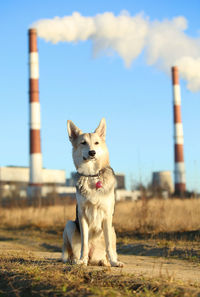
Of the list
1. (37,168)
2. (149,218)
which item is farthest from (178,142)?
(149,218)

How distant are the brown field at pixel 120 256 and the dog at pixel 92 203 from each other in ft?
1.09

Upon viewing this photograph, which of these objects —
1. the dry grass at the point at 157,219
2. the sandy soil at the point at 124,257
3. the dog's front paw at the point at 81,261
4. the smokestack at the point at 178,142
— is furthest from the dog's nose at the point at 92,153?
the smokestack at the point at 178,142

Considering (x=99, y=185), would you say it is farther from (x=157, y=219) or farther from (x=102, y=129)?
(x=157, y=219)

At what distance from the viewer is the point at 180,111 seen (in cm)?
3791

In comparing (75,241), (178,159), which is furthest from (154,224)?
(178,159)

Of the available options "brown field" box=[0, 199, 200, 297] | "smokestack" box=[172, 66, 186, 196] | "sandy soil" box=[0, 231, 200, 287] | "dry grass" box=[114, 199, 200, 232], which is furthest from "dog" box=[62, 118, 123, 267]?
"smokestack" box=[172, 66, 186, 196]

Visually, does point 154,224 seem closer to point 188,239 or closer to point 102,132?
point 188,239

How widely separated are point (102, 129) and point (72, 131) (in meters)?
0.40

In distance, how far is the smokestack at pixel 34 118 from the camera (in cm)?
3275

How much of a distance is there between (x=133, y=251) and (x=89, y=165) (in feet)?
16.5

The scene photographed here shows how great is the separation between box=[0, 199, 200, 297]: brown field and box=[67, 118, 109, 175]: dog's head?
126 cm

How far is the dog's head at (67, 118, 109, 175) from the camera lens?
224 inches

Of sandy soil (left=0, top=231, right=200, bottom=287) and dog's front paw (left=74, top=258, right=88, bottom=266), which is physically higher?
dog's front paw (left=74, top=258, right=88, bottom=266)

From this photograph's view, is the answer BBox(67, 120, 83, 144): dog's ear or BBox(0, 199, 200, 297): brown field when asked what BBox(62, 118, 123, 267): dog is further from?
BBox(0, 199, 200, 297): brown field
